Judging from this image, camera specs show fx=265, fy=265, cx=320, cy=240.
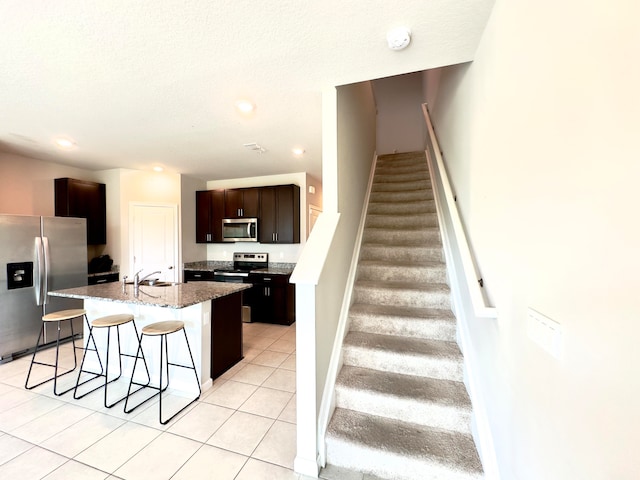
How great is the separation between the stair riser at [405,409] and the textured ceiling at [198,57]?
224 cm

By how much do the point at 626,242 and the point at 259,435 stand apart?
2.26 meters

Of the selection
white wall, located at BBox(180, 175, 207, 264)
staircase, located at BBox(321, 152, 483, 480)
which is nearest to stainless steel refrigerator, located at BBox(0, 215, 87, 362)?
white wall, located at BBox(180, 175, 207, 264)

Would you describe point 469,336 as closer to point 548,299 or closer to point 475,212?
point 475,212

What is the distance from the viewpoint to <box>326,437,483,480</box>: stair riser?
1.45m

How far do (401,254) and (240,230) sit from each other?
308cm

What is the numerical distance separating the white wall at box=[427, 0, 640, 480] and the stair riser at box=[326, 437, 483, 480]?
33 centimetres

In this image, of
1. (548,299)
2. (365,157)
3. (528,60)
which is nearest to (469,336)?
(548,299)

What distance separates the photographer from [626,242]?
58 cm

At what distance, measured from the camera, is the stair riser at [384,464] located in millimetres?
1448

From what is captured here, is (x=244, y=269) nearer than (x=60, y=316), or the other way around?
(x=60, y=316)

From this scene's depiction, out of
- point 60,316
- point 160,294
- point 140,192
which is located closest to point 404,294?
point 160,294

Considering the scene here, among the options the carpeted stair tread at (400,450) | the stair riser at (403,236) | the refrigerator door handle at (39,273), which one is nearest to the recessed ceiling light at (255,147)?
the stair riser at (403,236)

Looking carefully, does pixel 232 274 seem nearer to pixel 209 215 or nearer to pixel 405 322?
pixel 209 215

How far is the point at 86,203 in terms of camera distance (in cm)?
421
